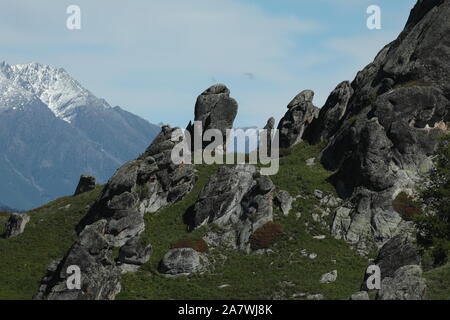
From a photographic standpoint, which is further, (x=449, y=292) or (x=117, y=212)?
(x=117, y=212)

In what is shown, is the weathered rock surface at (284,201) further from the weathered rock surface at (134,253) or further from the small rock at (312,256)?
the weathered rock surface at (134,253)

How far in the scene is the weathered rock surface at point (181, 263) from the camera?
251 feet

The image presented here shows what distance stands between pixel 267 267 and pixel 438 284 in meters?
25.3

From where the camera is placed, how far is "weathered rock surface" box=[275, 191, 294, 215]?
3393 inches

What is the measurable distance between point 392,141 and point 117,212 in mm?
35771

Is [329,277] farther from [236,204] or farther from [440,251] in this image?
[236,204]

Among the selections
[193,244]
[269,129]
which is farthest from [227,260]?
[269,129]

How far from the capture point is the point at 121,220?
86188 mm

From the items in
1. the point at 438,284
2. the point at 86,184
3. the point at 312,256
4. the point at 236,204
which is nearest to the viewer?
the point at 438,284

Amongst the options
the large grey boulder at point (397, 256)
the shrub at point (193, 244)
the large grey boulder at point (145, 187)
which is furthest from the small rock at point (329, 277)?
the large grey boulder at point (145, 187)

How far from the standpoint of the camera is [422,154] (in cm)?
8850

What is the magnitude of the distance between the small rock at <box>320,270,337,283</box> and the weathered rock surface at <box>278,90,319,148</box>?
45239 mm
